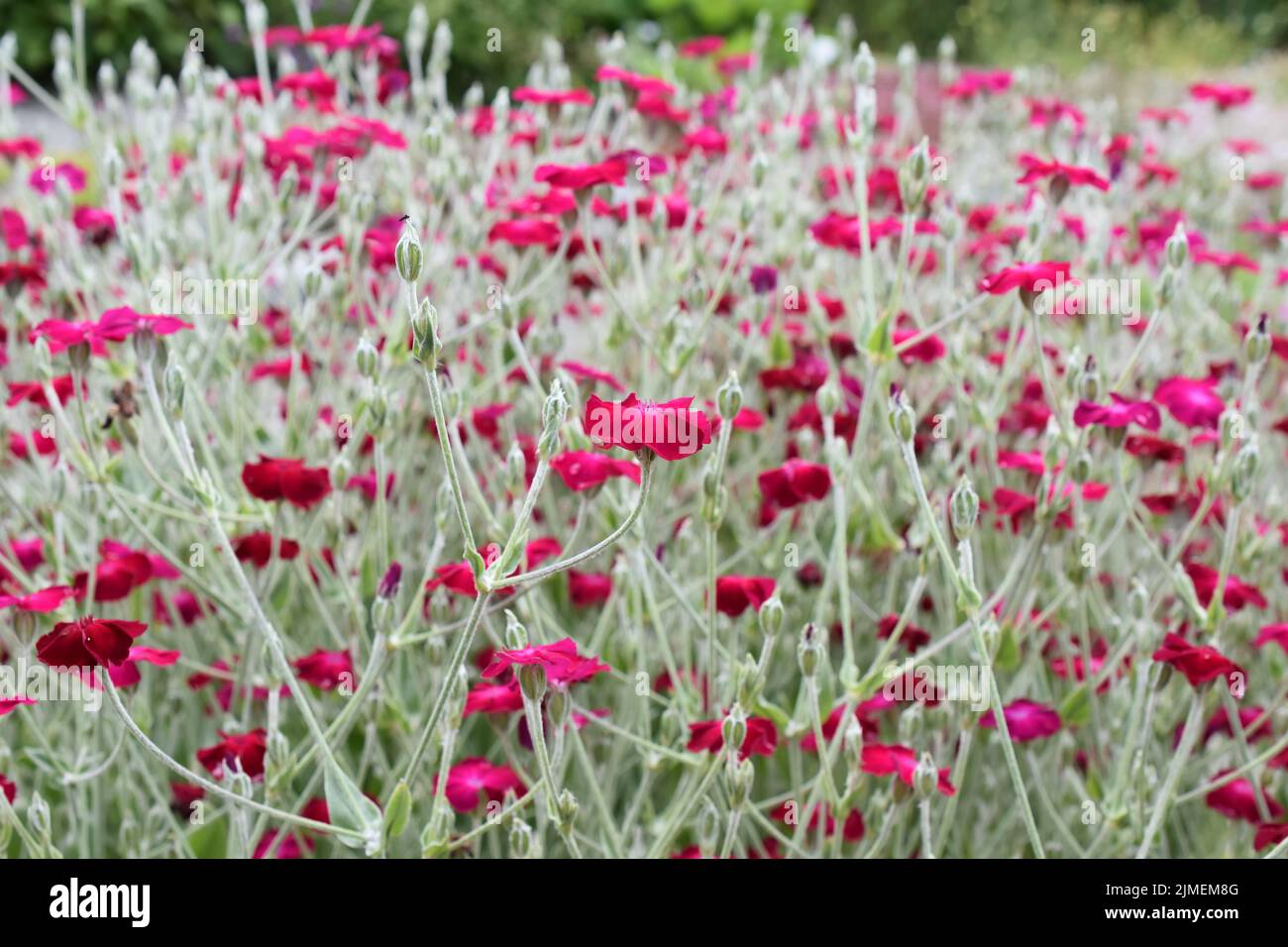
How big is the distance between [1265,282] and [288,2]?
5.67 metres

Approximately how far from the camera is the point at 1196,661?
112cm

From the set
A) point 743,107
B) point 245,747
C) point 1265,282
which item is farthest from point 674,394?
point 1265,282

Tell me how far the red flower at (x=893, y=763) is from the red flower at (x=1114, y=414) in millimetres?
338

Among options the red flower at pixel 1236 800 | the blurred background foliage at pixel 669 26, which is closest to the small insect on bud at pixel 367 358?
the red flower at pixel 1236 800

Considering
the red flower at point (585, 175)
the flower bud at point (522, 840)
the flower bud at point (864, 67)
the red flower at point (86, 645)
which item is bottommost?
the flower bud at point (522, 840)

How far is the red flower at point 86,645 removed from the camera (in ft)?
3.04

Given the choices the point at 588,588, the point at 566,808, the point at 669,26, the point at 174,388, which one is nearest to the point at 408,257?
the point at 174,388

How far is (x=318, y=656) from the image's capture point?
1.30 m

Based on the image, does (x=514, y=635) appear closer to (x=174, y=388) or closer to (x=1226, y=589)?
(x=174, y=388)

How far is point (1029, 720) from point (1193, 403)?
1.26 ft

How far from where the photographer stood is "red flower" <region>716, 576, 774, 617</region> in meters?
1.25

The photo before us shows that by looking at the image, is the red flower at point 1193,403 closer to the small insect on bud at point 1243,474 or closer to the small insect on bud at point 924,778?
the small insect on bud at point 1243,474

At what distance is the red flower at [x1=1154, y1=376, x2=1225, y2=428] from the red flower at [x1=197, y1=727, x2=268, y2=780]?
3.20ft

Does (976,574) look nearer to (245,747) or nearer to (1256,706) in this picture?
(1256,706)
